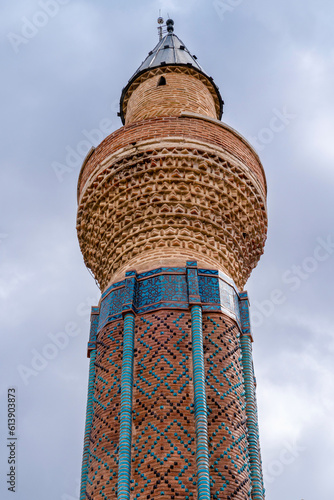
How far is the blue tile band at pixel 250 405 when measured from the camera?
425 centimetres

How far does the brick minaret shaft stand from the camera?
3.99 meters

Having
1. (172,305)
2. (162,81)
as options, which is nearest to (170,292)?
(172,305)

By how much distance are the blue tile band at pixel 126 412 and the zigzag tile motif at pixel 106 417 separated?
12 centimetres

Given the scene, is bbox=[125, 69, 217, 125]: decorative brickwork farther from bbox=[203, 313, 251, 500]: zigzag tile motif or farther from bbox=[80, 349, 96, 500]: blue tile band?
bbox=[80, 349, 96, 500]: blue tile band

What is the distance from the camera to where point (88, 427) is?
462 centimetres

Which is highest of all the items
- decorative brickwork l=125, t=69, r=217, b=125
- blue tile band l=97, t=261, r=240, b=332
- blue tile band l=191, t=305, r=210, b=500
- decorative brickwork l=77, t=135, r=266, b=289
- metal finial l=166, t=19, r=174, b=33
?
metal finial l=166, t=19, r=174, b=33

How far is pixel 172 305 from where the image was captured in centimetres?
470

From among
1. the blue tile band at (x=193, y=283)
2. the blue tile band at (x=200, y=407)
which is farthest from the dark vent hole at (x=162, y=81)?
the blue tile band at (x=200, y=407)

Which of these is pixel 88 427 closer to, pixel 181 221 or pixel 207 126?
pixel 181 221

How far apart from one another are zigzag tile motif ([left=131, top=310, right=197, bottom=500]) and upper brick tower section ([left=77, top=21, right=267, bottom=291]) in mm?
605

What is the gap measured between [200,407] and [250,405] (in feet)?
2.08

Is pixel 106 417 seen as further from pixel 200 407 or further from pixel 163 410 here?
pixel 200 407

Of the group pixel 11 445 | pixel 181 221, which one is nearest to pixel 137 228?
pixel 181 221

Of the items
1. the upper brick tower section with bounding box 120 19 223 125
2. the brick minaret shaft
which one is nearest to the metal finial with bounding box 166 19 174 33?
the upper brick tower section with bounding box 120 19 223 125
